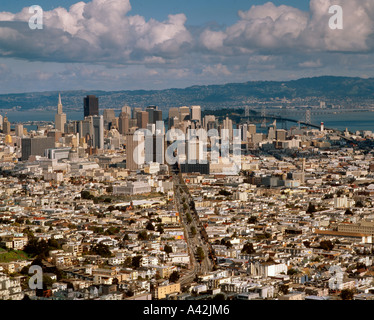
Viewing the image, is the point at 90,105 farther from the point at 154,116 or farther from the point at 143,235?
the point at 143,235

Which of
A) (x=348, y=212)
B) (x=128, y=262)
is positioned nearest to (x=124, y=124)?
(x=348, y=212)

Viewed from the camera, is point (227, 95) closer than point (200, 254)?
No

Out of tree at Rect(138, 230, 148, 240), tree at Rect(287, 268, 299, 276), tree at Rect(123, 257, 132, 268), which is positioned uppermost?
tree at Rect(287, 268, 299, 276)

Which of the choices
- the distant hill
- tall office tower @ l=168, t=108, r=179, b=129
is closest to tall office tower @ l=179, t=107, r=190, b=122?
tall office tower @ l=168, t=108, r=179, b=129

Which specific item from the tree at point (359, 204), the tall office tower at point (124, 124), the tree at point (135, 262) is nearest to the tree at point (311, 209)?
the tree at point (359, 204)

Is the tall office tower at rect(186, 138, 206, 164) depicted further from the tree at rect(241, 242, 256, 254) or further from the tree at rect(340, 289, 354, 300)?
the tree at rect(340, 289, 354, 300)

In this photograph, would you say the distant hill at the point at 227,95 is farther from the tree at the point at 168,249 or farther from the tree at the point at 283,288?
the tree at the point at 283,288
